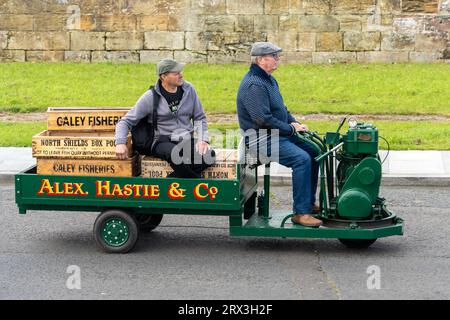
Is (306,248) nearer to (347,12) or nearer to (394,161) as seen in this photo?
(394,161)

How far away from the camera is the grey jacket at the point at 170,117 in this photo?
9.16 meters

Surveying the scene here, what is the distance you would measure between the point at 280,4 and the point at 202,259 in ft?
35.2

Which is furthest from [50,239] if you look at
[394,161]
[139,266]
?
[394,161]

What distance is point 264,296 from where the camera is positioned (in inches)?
310

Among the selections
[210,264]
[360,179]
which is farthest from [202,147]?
[360,179]

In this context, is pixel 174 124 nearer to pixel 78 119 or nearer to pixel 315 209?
pixel 78 119

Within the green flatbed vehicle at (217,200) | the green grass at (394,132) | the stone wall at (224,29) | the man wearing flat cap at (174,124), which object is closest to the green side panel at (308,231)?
the green flatbed vehicle at (217,200)

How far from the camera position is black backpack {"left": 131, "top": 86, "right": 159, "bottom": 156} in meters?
9.18

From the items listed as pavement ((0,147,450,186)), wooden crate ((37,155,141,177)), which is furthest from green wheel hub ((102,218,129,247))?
pavement ((0,147,450,186))

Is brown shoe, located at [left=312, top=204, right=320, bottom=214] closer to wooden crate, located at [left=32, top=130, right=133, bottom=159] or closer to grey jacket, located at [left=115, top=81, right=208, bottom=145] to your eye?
grey jacket, located at [left=115, top=81, right=208, bottom=145]

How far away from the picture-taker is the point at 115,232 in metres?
9.14

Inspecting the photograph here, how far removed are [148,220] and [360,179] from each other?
2.13 m

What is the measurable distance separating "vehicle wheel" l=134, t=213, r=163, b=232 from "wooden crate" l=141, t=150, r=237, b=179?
0.77 m

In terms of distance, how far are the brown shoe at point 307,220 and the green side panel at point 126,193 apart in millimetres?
569
